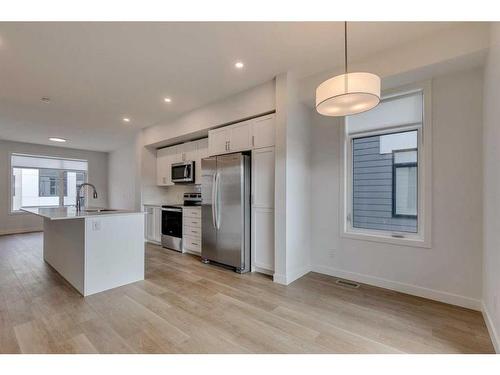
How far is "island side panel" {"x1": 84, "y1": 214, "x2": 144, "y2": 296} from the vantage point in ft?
9.12

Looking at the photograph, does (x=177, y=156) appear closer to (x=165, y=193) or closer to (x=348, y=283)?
(x=165, y=193)

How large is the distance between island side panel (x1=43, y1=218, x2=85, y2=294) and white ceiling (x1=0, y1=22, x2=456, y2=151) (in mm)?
1903

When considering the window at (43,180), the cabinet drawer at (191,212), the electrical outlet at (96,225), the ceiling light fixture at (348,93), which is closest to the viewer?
the ceiling light fixture at (348,93)

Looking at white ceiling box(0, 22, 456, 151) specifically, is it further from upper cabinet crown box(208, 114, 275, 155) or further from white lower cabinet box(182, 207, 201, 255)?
white lower cabinet box(182, 207, 201, 255)

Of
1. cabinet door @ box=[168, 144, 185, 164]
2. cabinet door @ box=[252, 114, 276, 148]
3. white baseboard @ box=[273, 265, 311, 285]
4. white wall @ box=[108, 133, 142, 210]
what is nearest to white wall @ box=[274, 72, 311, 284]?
white baseboard @ box=[273, 265, 311, 285]

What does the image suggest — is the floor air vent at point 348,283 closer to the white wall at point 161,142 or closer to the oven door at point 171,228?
the white wall at point 161,142

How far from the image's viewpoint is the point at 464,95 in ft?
8.15

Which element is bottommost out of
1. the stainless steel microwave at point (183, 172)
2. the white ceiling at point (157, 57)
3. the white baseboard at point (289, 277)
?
the white baseboard at point (289, 277)

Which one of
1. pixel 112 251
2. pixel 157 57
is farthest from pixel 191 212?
pixel 157 57

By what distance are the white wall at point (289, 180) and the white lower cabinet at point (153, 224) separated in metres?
3.25

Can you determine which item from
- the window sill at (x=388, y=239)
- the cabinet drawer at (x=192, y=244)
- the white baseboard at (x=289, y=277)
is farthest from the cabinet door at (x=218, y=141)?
the window sill at (x=388, y=239)

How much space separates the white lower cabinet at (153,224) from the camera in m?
5.32
